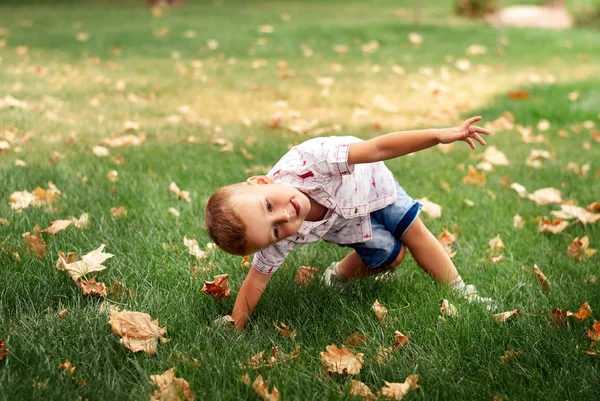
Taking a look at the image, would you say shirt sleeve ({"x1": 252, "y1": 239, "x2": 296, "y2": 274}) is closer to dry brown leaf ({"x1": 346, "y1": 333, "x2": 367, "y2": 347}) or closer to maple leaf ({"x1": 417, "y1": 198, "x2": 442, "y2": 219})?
dry brown leaf ({"x1": 346, "y1": 333, "x2": 367, "y2": 347})

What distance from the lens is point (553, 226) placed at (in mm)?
3217

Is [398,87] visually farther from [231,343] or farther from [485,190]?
[231,343]

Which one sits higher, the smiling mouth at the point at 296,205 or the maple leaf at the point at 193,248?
the smiling mouth at the point at 296,205

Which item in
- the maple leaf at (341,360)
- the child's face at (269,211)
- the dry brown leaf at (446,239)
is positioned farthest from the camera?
the dry brown leaf at (446,239)

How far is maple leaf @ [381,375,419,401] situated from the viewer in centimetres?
183

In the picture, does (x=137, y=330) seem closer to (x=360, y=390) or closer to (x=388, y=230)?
(x=360, y=390)

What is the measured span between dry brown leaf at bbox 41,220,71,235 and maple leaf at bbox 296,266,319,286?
1.09 metres

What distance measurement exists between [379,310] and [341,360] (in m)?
0.40

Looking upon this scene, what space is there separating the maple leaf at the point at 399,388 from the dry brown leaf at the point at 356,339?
0.93ft

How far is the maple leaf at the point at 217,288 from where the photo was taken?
8.04 feet

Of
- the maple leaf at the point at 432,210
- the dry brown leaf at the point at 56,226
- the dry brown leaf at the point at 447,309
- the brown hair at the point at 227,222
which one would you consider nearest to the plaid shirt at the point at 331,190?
the brown hair at the point at 227,222

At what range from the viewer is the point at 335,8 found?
56.2 feet

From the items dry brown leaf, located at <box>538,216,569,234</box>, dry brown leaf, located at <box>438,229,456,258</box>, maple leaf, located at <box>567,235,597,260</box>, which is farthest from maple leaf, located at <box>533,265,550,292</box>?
dry brown leaf, located at <box>538,216,569,234</box>

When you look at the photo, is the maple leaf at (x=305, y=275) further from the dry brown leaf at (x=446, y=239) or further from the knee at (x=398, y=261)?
the dry brown leaf at (x=446, y=239)
